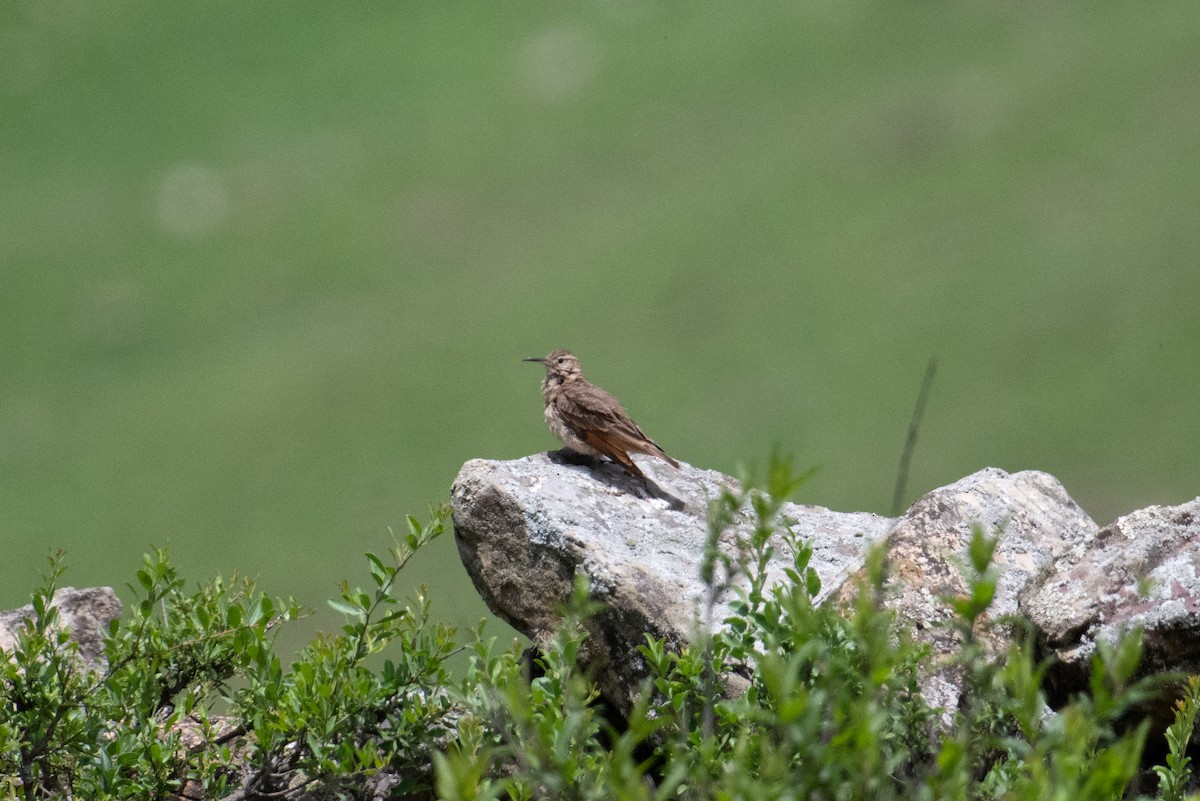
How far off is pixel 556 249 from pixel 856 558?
34.6 m

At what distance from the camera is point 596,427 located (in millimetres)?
8141

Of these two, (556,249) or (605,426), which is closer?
(605,426)

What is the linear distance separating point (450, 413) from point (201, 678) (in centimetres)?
3135

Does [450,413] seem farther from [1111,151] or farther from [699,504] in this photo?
[699,504]

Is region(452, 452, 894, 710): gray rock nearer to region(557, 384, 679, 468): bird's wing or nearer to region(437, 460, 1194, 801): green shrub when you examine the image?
region(437, 460, 1194, 801): green shrub

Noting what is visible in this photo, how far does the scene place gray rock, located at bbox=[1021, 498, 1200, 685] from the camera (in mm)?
5125

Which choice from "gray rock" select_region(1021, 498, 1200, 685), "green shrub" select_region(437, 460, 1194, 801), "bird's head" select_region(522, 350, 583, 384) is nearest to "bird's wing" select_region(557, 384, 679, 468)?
"bird's head" select_region(522, 350, 583, 384)

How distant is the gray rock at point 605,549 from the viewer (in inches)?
235

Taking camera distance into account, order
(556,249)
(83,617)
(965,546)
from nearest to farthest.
→ (965,546) < (83,617) < (556,249)

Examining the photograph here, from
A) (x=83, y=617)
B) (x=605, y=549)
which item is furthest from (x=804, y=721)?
→ (x=83, y=617)

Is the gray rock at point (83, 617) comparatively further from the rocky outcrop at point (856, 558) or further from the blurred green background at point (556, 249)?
the blurred green background at point (556, 249)

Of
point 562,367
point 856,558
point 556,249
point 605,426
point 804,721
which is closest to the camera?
point 804,721

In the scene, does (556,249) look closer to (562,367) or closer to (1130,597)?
(562,367)

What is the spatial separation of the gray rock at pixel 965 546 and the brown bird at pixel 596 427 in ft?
5.66
